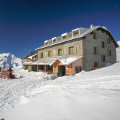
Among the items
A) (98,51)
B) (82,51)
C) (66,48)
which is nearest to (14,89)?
(82,51)

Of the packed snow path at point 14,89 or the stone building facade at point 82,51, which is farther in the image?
the stone building facade at point 82,51

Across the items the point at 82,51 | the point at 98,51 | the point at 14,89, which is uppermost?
the point at 98,51

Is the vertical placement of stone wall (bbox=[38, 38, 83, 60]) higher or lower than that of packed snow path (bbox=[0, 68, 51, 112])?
higher

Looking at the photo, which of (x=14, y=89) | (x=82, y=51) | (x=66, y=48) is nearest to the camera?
(x=14, y=89)

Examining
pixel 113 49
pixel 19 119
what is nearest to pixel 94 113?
pixel 19 119

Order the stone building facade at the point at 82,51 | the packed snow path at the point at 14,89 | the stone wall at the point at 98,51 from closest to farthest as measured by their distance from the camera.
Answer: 1. the packed snow path at the point at 14,89
2. the stone building facade at the point at 82,51
3. the stone wall at the point at 98,51

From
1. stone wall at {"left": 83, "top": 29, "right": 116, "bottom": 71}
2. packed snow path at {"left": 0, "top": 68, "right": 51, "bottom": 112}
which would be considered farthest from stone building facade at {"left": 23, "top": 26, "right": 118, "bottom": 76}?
packed snow path at {"left": 0, "top": 68, "right": 51, "bottom": 112}

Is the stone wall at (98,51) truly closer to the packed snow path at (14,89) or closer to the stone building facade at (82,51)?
the stone building facade at (82,51)

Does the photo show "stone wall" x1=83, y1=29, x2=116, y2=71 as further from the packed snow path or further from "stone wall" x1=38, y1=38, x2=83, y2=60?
the packed snow path

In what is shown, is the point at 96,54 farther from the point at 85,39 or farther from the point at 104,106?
the point at 104,106

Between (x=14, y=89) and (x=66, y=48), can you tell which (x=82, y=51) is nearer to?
(x=66, y=48)

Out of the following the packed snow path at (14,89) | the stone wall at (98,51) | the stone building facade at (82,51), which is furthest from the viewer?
the stone wall at (98,51)

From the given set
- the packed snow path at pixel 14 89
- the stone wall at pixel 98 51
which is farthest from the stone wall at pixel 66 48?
the packed snow path at pixel 14 89

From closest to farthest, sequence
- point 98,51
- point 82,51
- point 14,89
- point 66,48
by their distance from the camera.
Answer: point 14,89 → point 82,51 → point 98,51 → point 66,48
